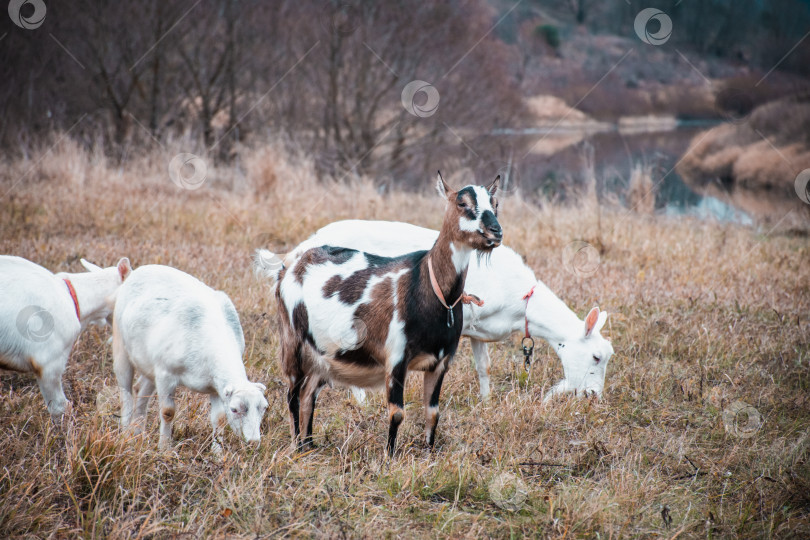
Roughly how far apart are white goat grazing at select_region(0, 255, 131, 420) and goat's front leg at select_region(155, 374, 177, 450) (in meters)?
0.64

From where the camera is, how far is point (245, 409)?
3.58 meters

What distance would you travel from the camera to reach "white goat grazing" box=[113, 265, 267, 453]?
11.9 ft

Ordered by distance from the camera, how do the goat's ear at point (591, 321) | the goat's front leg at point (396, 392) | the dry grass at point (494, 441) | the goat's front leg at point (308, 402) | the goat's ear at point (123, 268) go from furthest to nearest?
the goat's ear at point (591, 321)
the goat's ear at point (123, 268)
the goat's front leg at point (308, 402)
the goat's front leg at point (396, 392)
the dry grass at point (494, 441)

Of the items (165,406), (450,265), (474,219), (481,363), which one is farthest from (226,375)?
(481,363)

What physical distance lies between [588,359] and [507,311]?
2.22 ft

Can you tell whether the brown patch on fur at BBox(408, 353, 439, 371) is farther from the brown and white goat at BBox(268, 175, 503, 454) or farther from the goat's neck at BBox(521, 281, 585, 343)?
the goat's neck at BBox(521, 281, 585, 343)

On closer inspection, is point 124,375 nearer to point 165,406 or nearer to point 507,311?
point 165,406

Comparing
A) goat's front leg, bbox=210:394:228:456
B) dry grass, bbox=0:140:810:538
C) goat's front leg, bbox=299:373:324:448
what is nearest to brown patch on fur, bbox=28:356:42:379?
dry grass, bbox=0:140:810:538

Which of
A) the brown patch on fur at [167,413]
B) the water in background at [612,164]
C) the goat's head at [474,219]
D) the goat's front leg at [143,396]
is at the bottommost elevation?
the goat's front leg at [143,396]

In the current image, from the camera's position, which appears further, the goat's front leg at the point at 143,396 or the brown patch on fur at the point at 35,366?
the goat's front leg at the point at 143,396

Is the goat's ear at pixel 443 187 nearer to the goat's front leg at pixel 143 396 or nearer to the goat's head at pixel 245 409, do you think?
the goat's head at pixel 245 409

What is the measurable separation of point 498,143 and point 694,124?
25.6 metres

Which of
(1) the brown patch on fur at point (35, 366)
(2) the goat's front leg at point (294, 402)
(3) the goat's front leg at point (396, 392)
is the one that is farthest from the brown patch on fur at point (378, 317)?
(1) the brown patch on fur at point (35, 366)

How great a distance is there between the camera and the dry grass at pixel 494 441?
3.24 metres
